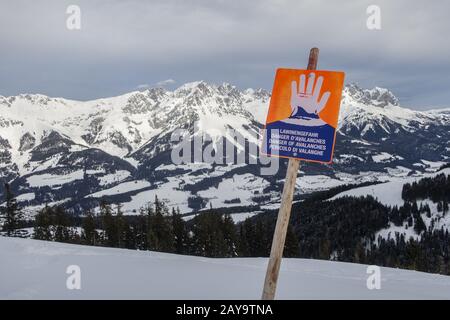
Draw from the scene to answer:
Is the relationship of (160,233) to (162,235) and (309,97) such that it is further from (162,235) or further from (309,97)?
(309,97)

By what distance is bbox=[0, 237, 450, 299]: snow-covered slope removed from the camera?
14047mm

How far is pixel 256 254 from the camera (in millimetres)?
87875

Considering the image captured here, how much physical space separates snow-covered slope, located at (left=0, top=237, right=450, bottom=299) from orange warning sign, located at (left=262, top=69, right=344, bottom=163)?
743cm

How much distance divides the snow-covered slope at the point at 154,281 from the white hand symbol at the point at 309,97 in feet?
26.5

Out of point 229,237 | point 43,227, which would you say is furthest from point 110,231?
point 229,237

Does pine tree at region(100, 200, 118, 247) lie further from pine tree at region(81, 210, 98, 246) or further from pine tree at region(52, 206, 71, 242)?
pine tree at region(52, 206, 71, 242)

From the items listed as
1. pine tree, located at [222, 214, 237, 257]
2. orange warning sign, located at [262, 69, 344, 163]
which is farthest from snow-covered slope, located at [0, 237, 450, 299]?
pine tree, located at [222, 214, 237, 257]

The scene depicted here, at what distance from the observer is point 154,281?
1628cm

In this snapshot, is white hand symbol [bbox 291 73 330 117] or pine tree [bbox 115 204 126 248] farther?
pine tree [bbox 115 204 126 248]

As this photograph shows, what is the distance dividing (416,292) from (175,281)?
9.99 m

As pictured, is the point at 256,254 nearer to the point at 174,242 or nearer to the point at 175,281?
the point at 174,242

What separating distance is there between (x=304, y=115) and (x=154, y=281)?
10487 millimetres

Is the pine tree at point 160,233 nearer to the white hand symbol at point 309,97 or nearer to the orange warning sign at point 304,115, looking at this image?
the orange warning sign at point 304,115
